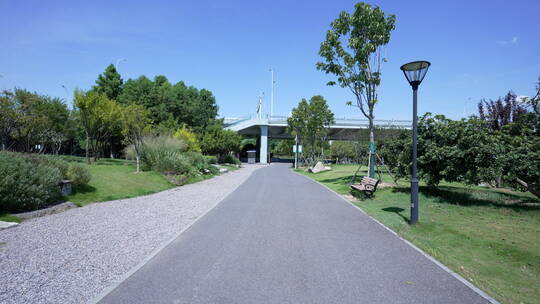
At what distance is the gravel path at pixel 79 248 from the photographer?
13.2 ft

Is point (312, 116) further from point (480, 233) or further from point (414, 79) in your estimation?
point (480, 233)

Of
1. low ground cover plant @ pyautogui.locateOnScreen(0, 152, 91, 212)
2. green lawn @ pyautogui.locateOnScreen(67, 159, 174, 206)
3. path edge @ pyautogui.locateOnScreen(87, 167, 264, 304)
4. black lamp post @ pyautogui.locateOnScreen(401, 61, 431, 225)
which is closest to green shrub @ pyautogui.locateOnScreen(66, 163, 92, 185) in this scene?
green lawn @ pyautogui.locateOnScreen(67, 159, 174, 206)

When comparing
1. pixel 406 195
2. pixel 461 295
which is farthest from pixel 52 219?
pixel 406 195

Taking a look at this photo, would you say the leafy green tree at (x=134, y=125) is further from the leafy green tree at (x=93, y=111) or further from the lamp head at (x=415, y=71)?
the lamp head at (x=415, y=71)

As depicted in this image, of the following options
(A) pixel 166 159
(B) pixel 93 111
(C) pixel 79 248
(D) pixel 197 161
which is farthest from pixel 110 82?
(C) pixel 79 248

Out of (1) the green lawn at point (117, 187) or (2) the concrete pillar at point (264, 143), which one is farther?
(2) the concrete pillar at point (264, 143)

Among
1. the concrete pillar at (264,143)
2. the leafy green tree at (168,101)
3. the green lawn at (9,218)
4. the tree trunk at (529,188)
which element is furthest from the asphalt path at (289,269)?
the concrete pillar at (264,143)

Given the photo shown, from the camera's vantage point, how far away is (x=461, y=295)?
4.07m

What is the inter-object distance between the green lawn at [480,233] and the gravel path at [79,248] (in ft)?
17.1

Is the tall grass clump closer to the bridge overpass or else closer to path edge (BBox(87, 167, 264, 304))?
path edge (BBox(87, 167, 264, 304))

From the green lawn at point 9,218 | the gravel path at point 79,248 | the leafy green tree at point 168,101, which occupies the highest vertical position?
the leafy green tree at point 168,101

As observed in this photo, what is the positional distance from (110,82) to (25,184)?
140ft

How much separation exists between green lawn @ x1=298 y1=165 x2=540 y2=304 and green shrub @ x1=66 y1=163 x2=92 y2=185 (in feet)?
33.0

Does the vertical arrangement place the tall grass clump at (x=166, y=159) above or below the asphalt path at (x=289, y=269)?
above
